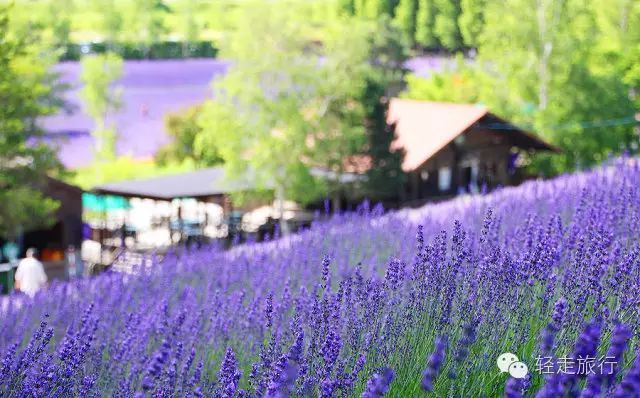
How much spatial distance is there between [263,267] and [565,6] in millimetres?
27106

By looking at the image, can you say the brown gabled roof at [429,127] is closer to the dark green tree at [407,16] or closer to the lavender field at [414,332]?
the dark green tree at [407,16]

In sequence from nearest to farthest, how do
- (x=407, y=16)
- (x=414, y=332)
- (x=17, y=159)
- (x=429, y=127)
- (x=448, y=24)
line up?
(x=414, y=332), (x=17, y=159), (x=429, y=127), (x=448, y=24), (x=407, y=16)

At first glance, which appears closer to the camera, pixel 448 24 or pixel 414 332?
pixel 414 332

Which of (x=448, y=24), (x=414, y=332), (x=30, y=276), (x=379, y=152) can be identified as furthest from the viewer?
(x=448, y=24)

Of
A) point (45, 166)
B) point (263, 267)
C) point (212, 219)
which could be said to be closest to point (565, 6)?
point (212, 219)

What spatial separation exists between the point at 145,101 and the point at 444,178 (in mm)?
32589

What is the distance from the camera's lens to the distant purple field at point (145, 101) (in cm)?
4819

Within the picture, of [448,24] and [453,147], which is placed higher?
[448,24]

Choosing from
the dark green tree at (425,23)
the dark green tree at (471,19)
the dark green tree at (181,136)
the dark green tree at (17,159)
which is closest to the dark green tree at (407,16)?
the dark green tree at (425,23)

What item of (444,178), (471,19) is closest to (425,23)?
(471,19)

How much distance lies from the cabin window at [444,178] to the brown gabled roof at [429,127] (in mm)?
1154

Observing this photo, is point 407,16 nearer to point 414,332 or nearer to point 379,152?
point 379,152

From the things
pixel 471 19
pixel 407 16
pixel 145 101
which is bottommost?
pixel 145 101

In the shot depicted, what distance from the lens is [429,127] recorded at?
27844 mm
